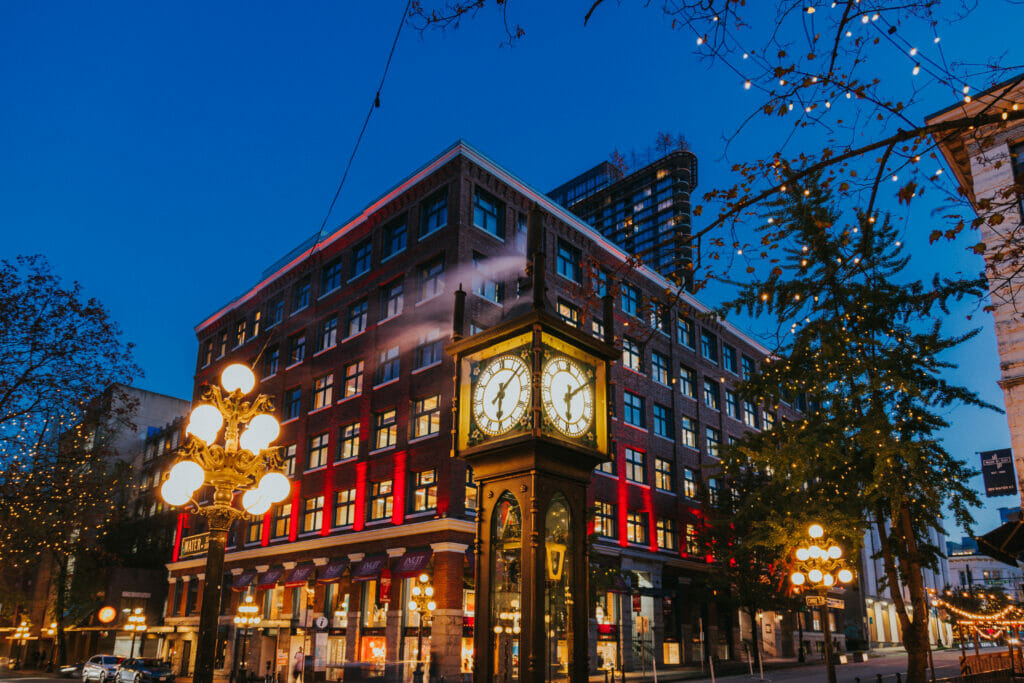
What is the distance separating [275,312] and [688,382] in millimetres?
25436

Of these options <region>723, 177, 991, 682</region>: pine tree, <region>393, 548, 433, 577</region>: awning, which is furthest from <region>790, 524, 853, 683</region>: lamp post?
<region>393, 548, 433, 577</region>: awning

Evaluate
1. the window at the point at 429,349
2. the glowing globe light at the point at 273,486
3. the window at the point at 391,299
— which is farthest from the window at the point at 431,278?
the glowing globe light at the point at 273,486

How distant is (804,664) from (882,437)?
31.3 meters

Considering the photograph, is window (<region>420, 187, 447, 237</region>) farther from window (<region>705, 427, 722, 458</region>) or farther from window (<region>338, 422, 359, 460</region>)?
window (<region>705, 427, 722, 458</region>)

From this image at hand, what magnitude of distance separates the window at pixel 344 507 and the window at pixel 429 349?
23.5 ft

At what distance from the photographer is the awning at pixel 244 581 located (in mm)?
37969

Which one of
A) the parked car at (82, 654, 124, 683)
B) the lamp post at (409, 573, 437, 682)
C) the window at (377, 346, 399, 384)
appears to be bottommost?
the parked car at (82, 654, 124, 683)

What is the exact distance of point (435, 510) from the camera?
2984cm

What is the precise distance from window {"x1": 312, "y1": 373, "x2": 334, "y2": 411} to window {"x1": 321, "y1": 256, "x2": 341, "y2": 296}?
490cm

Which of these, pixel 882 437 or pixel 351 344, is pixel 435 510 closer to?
pixel 351 344

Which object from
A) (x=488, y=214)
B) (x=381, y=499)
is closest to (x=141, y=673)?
(x=381, y=499)

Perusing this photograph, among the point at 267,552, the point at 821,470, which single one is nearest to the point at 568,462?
the point at 821,470

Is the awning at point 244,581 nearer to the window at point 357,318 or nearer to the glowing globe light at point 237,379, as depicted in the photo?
the window at point 357,318

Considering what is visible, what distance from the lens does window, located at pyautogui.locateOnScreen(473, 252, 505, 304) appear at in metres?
32.8
